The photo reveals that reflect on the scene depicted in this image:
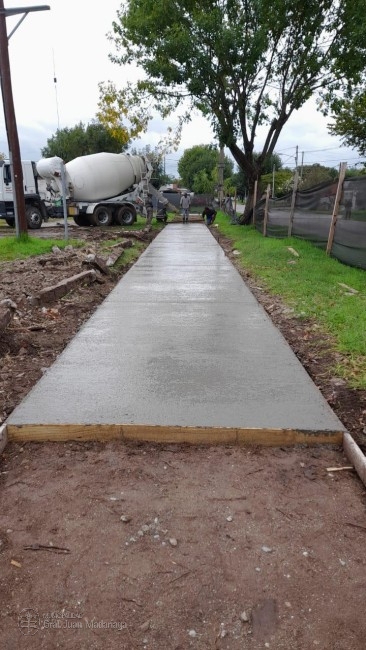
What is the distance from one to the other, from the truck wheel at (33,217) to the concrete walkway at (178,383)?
1433 centimetres

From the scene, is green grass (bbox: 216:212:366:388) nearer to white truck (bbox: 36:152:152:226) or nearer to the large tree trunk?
the large tree trunk

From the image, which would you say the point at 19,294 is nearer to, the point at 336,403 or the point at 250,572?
the point at 336,403

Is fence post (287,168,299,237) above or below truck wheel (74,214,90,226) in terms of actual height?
above

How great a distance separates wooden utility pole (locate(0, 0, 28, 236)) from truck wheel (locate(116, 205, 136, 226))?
383 inches

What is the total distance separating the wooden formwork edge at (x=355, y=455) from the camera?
2803 millimetres

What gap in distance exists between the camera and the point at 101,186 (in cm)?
2120

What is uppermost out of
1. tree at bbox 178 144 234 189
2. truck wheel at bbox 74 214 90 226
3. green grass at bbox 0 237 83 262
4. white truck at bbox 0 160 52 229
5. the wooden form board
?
tree at bbox 178 144 234 189

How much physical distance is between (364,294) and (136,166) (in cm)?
1876

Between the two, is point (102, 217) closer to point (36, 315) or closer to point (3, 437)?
point (36, 315)

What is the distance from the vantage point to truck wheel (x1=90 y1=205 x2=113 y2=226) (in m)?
21.5

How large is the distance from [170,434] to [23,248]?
9772 mm

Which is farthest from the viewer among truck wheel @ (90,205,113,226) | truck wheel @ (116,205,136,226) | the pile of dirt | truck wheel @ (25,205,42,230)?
truck wheel @ (116,205,136,226)

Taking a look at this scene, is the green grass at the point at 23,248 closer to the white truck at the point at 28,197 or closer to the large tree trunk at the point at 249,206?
the white truck at the point at 28,197

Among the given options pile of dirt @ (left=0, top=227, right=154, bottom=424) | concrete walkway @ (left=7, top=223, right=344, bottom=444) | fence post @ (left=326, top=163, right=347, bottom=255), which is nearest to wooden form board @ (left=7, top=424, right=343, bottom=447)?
concrete walkway @ (left=7, top=223, right=344, bottom=444)
